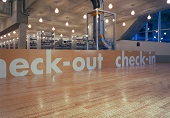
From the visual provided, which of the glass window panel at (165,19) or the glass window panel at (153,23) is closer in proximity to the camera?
the glass window panel at (165,19)

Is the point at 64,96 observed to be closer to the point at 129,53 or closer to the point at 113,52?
the point at 113,52

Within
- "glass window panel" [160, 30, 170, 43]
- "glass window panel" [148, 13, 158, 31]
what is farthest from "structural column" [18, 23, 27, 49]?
"glass window panel" [160, 30, 170, 43]

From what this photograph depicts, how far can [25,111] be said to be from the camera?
4.50ft

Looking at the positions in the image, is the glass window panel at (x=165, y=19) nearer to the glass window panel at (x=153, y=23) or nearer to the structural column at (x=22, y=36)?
the glass window panel at (x=153, y=23)

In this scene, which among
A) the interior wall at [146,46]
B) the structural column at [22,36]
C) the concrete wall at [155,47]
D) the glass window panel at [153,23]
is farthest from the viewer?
the glass window panel at [153,23]

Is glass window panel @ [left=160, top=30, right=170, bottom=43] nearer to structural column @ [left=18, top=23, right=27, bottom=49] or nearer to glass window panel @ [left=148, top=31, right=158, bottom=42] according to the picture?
glass window panel @ [left=148, top=31, right=158, bottom=42]

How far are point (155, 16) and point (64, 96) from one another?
11.8 meters

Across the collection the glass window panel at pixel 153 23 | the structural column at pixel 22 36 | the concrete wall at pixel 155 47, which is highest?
the glass window panel at pixel 153 23

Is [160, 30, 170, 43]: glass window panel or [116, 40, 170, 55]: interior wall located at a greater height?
[160, 30, 170, 43]: glass window panel

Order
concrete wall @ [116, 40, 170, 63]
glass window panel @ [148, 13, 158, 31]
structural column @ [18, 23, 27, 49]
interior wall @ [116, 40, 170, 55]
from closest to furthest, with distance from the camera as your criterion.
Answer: structural column @ [18, 23, 27, 49] < interior wall @ [116, 40, 170, 55] < concrete wall @ [116, 40, 170, 63] < glass window panel @ [148, 13, 158, 31]

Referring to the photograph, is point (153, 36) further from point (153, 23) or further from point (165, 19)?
point (165, 19)

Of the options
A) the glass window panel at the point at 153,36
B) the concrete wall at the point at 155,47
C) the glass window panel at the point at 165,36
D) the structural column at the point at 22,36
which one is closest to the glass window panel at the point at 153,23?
the glass window panel at the point at 153,36

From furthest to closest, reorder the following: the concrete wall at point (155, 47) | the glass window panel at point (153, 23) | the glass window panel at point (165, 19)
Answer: the glass window panel at point (153, 23), the glass window panel at point (165, 19), the concrete wall at point (155, 47)

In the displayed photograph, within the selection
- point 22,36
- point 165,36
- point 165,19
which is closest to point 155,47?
point 165,36
